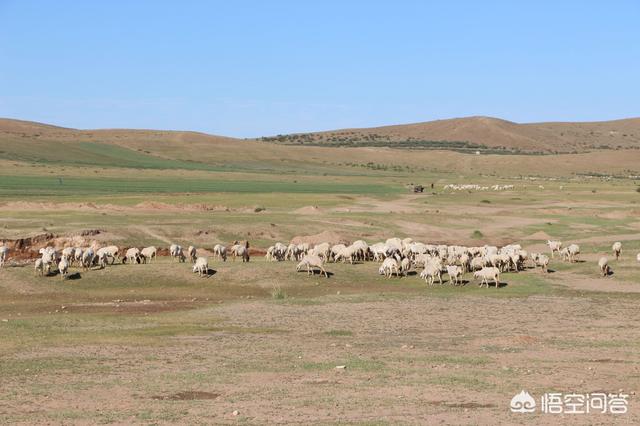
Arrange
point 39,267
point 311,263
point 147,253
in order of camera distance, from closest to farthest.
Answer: point 39,267 → point 311,263 → point 147,253

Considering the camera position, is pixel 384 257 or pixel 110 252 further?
pixel 384 257

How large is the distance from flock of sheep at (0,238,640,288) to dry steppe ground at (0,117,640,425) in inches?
24.0

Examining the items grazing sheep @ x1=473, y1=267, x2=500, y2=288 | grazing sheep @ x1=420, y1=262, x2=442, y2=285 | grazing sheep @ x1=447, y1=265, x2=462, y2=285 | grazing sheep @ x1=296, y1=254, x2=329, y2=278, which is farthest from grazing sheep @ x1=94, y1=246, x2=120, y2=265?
grazing sheep @ x1=473, y1=267, x2=500, y2=288

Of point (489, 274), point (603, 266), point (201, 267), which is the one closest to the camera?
point (489, 274)

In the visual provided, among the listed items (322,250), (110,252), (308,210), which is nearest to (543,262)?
(322,250)

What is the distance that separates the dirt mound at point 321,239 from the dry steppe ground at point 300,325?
1.10ft

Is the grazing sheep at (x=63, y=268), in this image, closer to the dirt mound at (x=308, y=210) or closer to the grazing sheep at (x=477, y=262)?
the grazing sheep at (x=477, y=262)

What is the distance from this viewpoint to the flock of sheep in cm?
3422

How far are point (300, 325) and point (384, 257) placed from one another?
1505 centimetres

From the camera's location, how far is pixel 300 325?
25.3 metres

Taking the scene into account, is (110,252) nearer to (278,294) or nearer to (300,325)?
(278,294)

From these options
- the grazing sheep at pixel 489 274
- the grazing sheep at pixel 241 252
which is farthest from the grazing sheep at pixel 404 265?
the grazing sheep at pixel 241 252

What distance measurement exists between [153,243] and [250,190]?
4227 centimetres

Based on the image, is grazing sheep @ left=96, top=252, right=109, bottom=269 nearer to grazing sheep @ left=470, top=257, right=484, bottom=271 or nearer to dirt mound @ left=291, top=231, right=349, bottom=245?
dirt mound @ left=291, top=231, right=349, bottom=245
